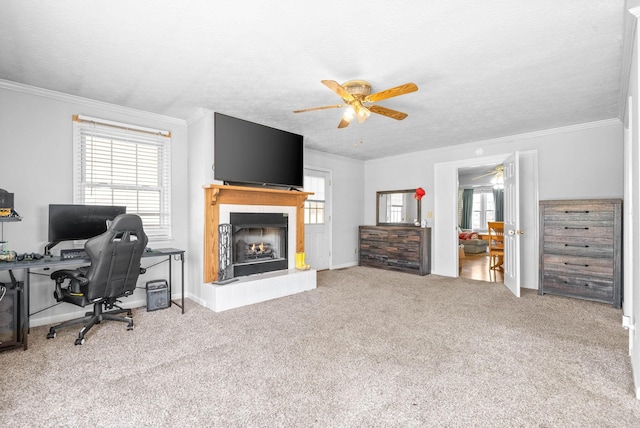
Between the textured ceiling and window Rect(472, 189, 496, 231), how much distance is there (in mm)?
7040

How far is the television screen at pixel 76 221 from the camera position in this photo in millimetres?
2979

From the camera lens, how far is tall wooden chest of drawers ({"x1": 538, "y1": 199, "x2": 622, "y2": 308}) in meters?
3.72

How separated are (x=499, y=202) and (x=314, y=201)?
23.9ft

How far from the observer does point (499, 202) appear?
1011 cm

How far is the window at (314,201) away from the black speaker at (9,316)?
13.1 feet

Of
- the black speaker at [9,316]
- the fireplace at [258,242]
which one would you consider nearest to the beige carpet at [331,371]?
the black speaker at [9,316]

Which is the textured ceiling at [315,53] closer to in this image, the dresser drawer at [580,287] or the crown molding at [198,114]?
the crown molding at [198,114]

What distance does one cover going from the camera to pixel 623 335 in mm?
2832

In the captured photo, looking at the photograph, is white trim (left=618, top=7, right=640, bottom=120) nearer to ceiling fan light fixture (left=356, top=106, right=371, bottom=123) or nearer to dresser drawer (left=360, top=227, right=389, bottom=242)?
ceiling fan light fixture (left=356, top=106, right=371, bottom=123)

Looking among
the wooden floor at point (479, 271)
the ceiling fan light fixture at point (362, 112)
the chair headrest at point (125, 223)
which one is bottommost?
the wooden floor at point (479, 271)

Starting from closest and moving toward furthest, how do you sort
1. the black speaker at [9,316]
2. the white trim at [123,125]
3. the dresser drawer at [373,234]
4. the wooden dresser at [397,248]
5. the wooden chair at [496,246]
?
the black speaker at [9,316] < the white trim at [123,125] < the wooden dresser at [397,248] < the wooden chair at [496,246] < the dresser drawer at [373,234]

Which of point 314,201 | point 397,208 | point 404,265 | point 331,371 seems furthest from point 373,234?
point 331,371

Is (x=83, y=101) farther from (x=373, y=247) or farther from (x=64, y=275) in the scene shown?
(x=373, y=247)

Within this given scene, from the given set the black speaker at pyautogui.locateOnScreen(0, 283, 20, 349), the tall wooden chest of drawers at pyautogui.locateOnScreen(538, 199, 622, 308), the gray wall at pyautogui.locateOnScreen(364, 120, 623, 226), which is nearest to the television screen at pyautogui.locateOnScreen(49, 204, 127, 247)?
the black speaker at pyautogui.locateOnScreen(0, 283, 20, 349)
